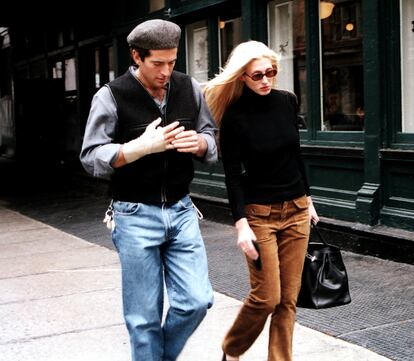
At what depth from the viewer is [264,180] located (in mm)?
4062

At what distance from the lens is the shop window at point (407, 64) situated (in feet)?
25.3

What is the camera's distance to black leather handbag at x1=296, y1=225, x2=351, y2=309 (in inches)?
164

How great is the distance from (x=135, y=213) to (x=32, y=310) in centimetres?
281

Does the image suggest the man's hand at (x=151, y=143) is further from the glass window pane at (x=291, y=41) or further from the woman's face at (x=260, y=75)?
the glass window pane at (x=291, y=41)

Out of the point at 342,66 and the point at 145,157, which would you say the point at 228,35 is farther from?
the point at 145,157

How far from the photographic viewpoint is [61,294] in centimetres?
673

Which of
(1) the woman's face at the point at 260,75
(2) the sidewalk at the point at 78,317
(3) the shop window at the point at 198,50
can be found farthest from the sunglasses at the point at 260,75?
(3) the shop window at the point at 198,50

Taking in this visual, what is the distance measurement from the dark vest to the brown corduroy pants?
1.69 ft

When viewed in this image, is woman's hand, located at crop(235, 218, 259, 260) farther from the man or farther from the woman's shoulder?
the woman's shoulder

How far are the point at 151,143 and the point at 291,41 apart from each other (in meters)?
6.31

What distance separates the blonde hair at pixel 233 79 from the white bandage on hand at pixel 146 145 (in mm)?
648

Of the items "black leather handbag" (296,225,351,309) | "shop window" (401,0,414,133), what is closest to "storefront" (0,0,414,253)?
"shop window" (401,0,414,133)

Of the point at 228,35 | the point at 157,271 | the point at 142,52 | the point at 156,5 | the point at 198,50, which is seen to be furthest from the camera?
the point at 156,5

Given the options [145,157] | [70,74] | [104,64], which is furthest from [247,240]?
[70,74]
